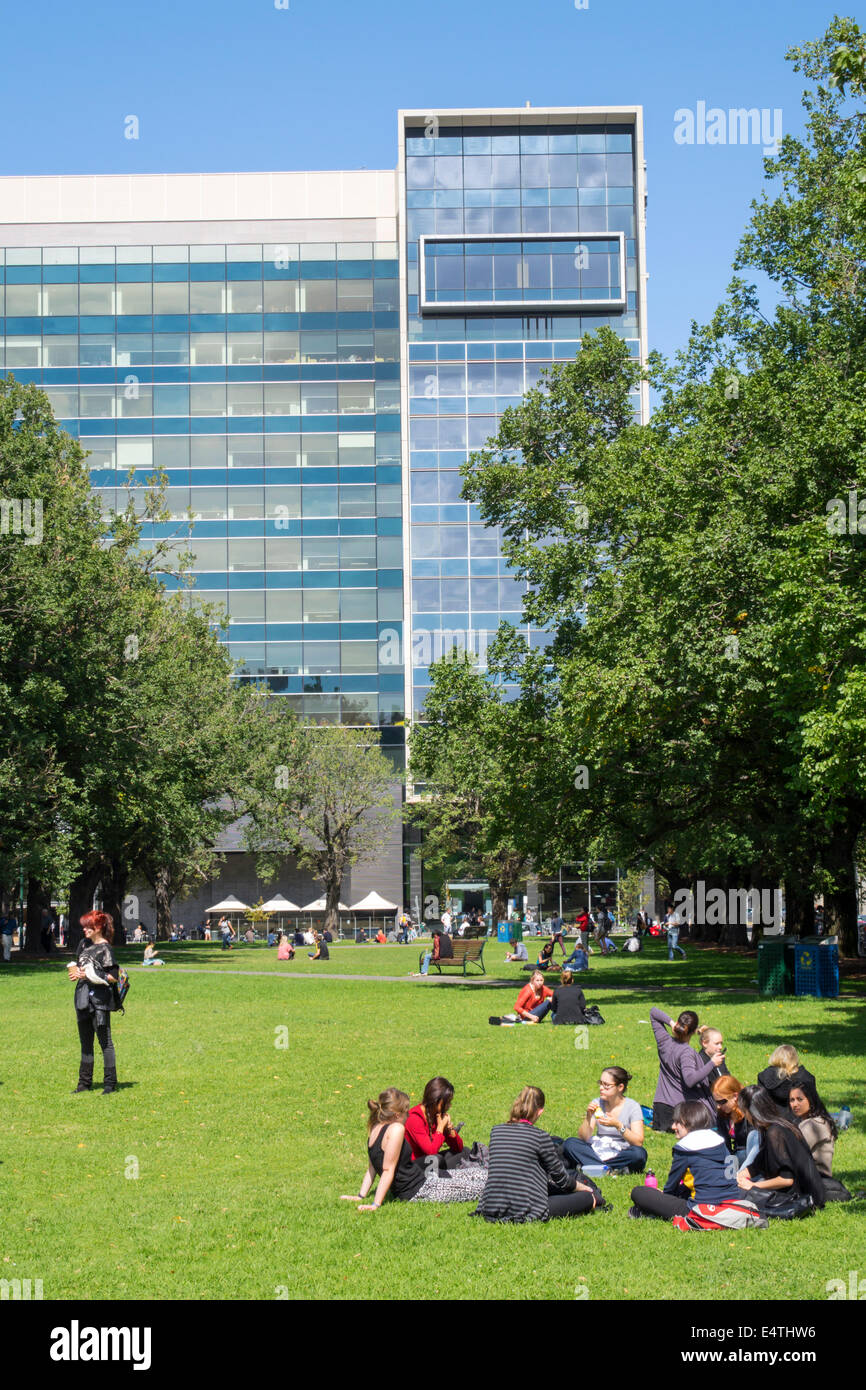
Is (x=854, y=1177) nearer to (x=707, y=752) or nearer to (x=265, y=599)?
(x=707, y=752)

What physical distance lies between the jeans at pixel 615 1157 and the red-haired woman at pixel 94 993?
5483mm

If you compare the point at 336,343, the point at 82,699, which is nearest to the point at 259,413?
the point at 336,343

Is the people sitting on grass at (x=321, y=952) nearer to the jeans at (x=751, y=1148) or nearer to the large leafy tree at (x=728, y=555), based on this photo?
the large leafy tree at (x=728, y=555)

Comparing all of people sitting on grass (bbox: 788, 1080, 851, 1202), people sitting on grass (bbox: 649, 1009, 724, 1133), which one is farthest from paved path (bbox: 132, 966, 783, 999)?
people sitting on grass (bbox: 788, 1080, 851, 1202)

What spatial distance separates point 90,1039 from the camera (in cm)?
1407

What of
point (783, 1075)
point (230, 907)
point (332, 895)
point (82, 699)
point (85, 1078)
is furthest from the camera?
point (230, 907)

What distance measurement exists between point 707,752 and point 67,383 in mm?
64601

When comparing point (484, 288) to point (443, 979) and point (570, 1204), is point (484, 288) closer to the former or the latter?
point (443, 979)

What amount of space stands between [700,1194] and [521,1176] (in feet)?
3.87

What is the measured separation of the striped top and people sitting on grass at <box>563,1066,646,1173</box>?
1.09 m

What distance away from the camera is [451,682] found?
32562 mm

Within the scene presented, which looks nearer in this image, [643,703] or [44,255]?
[643,703]

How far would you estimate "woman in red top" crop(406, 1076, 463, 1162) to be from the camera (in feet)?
33.8
